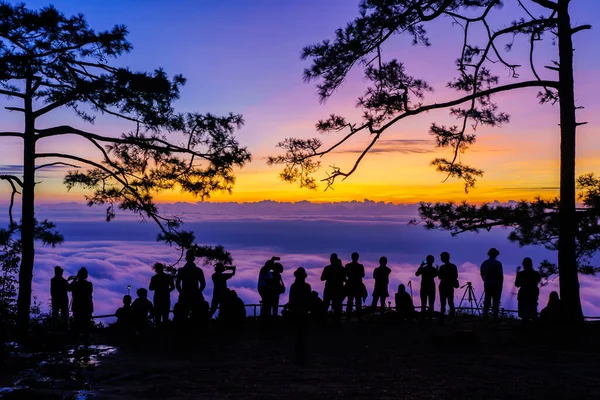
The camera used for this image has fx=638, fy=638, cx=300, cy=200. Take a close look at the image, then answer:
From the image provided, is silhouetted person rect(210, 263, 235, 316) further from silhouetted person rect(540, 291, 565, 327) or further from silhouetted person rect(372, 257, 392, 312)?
silhouetted person rect(540, 291, 565, 327)

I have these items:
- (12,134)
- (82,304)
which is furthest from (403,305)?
(12,134)

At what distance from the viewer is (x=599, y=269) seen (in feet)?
48.9

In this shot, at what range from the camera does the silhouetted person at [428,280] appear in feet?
48.9

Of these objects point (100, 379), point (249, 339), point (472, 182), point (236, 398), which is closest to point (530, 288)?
point (472, 182)

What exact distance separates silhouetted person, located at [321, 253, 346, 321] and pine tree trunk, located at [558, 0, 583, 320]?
5069mm

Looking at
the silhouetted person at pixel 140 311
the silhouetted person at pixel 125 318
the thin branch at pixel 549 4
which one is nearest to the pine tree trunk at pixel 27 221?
the silhouetted person at pixel 125 318

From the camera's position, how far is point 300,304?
1181 centimetres

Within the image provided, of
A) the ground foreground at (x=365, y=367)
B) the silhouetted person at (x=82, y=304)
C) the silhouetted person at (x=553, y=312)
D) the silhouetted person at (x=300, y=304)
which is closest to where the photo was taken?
the ground foreground at (x=365, y=367)

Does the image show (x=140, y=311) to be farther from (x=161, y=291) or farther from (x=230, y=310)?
(x=230, y=310)

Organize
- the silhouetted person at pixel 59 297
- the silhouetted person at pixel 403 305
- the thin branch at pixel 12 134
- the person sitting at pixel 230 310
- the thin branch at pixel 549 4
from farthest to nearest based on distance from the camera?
the silhouetted person at pixel 403 305 → the thin branch at pixel 12 134 → the thin branch at pixel 549 4 → the person sitting at pixel 230 310 → the silhouetted person at pixel 59 297

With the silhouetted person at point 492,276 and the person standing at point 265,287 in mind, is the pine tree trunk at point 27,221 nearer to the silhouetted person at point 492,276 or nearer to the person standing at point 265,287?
the person standing at point 265,287

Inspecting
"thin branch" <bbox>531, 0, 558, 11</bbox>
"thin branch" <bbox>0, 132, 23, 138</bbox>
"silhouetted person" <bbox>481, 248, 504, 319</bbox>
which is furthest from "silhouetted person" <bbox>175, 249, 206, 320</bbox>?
"thin branch" <bbox>531, 0, 558, 11</bbox>

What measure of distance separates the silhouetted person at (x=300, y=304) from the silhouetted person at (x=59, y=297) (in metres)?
4.79

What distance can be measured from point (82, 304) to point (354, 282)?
20.3 ft
